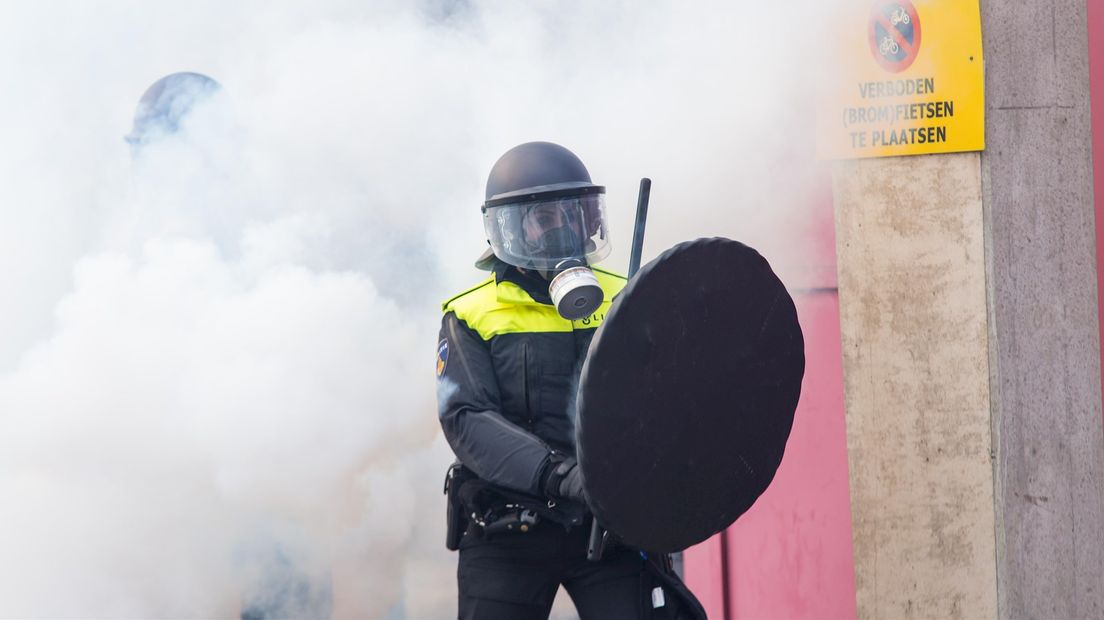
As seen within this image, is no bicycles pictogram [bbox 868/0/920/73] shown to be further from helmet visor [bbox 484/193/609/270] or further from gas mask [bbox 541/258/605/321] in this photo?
gas mask [bbox 541/258/605/321]

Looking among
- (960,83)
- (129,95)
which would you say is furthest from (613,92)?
(129,95)

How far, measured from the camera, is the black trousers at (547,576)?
2.83 m

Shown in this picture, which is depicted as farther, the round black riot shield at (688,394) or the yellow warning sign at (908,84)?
the yellow warning sign at (908,84)

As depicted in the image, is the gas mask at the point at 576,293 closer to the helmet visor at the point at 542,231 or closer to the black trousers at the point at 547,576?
the helmet visor at the point at 542,231

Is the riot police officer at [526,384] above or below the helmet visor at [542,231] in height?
below

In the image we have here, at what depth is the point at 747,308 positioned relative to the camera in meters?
2.55

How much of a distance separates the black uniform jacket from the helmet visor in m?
0.07

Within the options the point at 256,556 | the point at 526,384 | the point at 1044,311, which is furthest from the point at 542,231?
the point at 256,556

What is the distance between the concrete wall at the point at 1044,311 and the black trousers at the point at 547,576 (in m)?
1.42

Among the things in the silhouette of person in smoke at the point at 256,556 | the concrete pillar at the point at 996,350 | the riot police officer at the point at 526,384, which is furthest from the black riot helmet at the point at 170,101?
the concrete pillar at the point at 996,350

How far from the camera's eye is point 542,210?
2.93 m

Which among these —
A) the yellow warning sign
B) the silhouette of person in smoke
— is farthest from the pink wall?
the silhouette of person in smoke

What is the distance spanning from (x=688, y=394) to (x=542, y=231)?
666mm

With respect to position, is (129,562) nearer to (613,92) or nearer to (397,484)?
(397,484)
